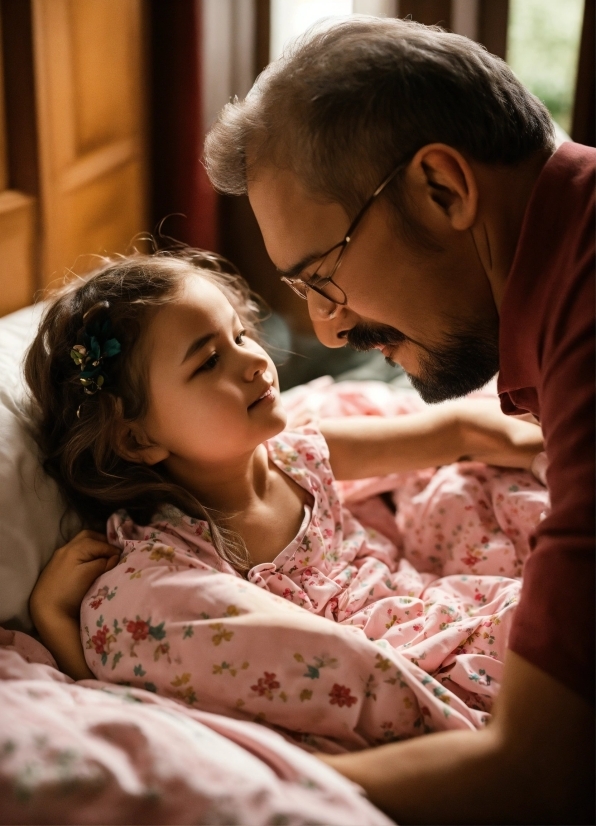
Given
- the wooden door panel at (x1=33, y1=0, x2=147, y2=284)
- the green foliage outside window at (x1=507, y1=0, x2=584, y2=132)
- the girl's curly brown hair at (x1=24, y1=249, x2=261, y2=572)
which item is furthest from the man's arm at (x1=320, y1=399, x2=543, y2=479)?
the green foliage outside window at (x1=507, y1=0, x2=584, y2=132)

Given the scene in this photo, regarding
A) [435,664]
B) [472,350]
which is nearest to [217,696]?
[435,664]

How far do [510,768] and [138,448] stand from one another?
86 cm

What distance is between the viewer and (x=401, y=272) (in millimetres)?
1272

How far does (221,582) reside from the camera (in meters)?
1.24

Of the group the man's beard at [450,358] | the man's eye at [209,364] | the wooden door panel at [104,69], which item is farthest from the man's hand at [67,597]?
the wooden door panel at [104,69]

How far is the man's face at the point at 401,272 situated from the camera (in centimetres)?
124

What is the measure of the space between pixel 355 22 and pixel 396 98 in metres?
0.19

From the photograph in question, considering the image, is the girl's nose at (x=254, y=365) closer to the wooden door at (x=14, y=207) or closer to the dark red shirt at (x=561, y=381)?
the dark red shirt at (x=561, y=381)

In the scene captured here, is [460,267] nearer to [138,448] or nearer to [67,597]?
[138,448]

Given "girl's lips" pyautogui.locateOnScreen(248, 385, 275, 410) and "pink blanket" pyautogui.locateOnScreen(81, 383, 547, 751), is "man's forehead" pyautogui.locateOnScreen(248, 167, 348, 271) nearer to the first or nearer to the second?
"girl's lips" pyautogui.locateOnScreen(248, 385, 275, 410)

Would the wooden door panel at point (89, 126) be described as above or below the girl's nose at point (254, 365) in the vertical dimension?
above

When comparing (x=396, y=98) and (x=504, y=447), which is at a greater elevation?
(x=396, y=98)

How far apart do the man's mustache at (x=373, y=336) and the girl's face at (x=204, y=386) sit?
17 centimetres

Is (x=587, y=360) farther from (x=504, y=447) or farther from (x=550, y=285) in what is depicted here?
(x=504, y=447)
